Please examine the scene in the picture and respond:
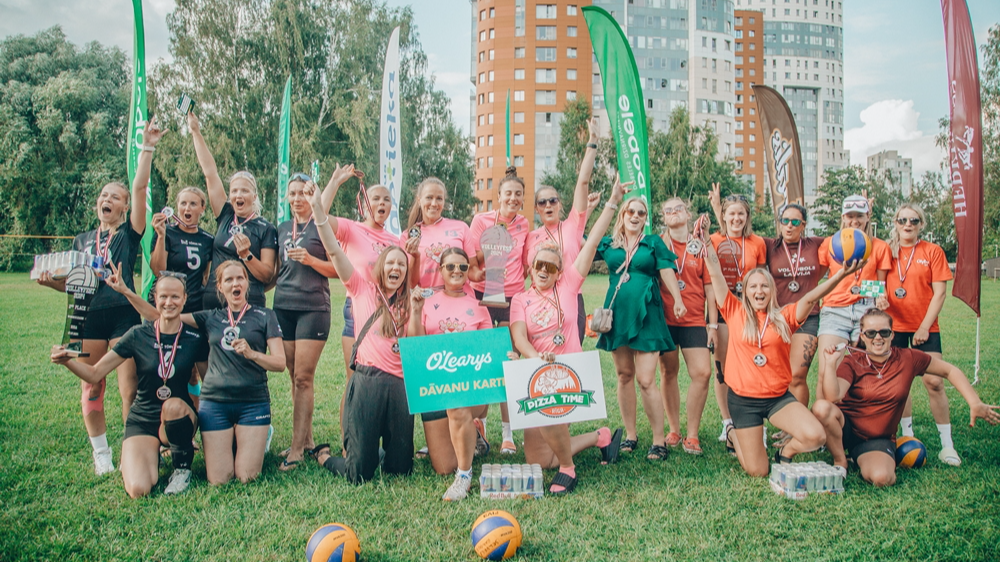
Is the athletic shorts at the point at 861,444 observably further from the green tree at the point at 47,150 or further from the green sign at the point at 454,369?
the green tree at the point at 47,150

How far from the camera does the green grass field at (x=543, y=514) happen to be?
3607 mm

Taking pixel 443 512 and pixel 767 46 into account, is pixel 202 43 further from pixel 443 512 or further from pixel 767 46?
pixel 767 46

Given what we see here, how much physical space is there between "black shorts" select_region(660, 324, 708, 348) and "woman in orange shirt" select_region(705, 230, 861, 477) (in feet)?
1.46

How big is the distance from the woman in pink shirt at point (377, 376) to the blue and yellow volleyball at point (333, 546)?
1250 millimetres

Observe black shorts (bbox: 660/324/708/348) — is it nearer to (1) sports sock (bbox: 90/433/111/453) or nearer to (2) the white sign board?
(2) the white sign board

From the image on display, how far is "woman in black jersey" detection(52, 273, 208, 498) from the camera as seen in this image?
458 cm

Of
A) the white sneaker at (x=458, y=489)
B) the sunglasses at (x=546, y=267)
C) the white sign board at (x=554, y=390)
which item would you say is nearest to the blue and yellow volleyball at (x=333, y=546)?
the white sneaker at (x=458, y=489)

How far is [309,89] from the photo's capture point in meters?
25.3

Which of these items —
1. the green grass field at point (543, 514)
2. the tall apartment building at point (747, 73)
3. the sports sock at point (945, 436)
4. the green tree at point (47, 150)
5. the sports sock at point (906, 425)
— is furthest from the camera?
the tall apartment building at point (747, 73)

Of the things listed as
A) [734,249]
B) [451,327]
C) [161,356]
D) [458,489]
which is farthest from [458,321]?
[734,249]

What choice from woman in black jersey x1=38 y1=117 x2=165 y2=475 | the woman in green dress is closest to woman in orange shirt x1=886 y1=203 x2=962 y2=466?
the woman in green dress

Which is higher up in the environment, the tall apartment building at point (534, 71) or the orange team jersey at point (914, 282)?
the tall apartment building at point (534, 71)

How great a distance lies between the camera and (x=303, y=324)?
5.18 meters

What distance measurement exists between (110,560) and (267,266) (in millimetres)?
2479
